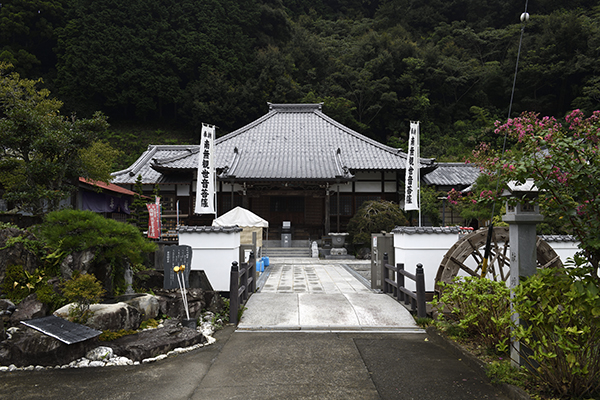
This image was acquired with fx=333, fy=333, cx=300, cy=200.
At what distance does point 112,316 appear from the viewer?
16.3 ft

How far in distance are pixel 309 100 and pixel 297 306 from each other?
28.6 meters

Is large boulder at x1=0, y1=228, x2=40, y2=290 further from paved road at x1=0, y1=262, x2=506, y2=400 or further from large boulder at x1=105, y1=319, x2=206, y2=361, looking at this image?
large boulder at x1=105, y1=319, x2=206, y2=361

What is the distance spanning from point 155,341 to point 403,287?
186 inches

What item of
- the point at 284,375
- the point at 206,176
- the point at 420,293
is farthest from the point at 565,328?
the point at 206,176

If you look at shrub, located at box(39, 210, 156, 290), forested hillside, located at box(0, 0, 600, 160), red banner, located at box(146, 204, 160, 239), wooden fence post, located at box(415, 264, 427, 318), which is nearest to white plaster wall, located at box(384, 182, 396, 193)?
forested hillside, located at box(0, 0, 600, 160)

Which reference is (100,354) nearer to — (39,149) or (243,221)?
(39,149)

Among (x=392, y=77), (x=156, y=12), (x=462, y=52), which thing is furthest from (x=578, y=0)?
(x=156, y=12)

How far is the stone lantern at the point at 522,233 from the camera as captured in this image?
386cm

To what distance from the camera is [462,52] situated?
37312 millimetres

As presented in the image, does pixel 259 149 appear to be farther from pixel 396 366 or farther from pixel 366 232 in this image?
pixel 396 366

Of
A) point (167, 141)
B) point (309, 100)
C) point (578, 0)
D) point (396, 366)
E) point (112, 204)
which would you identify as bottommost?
point (396, 366)

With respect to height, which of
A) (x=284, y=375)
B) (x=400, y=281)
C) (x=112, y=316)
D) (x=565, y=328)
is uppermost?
(x=565, y=328)

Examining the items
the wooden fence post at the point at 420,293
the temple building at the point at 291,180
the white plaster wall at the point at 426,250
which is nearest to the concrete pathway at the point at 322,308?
the wooden fence post at the point at 420,293

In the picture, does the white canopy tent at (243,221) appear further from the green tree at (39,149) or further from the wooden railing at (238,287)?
the green tree at (39,149)
